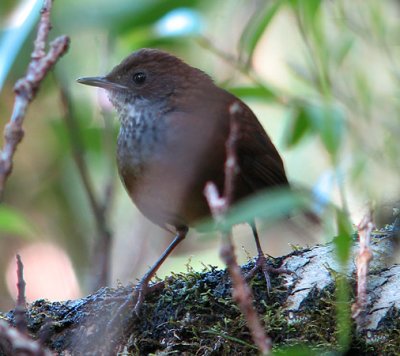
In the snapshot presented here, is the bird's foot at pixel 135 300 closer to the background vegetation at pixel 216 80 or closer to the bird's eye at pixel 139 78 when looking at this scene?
the background vegetation at pixel 216 80

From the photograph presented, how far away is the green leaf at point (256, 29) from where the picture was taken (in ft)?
8.61

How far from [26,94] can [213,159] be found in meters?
1.62

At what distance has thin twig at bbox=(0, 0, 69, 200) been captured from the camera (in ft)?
5.08

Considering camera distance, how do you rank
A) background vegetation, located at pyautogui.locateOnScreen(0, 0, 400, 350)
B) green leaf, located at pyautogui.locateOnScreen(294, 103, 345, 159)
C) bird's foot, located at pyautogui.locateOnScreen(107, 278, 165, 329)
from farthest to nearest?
background vegetation, located at pyautogui.locateOnScreen(0, 0, 400, 350) → bird's foot, located at pyautogui.locateOnScreen(107, 278, 165, 329) → green leaf, located at pyautogui.locateOnScreen(294, 103, 345, 159)

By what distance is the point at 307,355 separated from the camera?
1.46m

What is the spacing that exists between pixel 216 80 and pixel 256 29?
6.89 ft

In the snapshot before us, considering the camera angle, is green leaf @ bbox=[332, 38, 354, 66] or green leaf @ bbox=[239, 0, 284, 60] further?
green leaf @ bbox=[332, 38, 354, 66]

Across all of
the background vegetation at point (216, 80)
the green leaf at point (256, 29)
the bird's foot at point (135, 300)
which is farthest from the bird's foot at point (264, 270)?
the green leaf at point (256, 29)

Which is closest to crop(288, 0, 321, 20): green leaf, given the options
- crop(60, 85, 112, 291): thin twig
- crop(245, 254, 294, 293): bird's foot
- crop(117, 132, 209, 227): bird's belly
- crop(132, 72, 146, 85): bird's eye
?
crop(245, 254, 294, 293): bird's foot

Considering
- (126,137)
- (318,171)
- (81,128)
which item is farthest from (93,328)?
(318,171)

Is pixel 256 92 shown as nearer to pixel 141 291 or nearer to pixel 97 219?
pixel 141 291

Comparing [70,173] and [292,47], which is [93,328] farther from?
[292,47]

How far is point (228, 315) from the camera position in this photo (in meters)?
2.58

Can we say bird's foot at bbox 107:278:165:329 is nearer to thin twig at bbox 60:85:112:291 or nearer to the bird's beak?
thin twig at bbox 60:85:112:291
